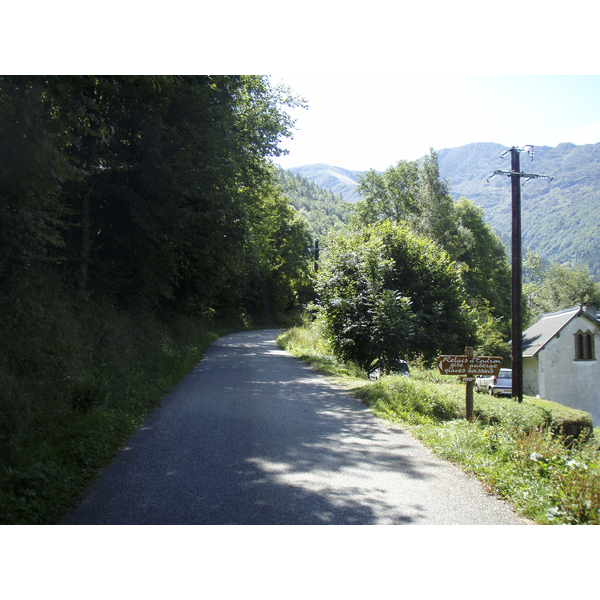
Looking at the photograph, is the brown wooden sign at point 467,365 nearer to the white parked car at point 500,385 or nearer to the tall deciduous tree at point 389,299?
the tall deciduous tree at point 389,299

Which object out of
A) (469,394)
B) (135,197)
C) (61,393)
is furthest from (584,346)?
(61,393)

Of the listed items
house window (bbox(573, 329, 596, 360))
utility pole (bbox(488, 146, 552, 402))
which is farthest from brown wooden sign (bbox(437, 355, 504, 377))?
house window (bbox(573, 329, 596, 360))

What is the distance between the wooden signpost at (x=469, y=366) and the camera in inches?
293

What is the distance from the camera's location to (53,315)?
923cm

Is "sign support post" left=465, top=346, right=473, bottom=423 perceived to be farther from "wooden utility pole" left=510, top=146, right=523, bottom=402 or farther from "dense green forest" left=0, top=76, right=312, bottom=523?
"wooden utility pole" left=510, top=146, right=523, bottom=402

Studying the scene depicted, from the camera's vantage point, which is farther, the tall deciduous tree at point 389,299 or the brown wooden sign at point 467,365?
the tall deciduous tree at point 389,299

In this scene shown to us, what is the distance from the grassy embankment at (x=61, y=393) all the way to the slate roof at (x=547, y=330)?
29816mm

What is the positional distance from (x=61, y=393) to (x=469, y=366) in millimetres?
6437

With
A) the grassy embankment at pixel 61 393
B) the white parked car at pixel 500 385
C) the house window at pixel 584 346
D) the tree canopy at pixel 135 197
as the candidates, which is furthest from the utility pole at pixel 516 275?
the house window at pixel 584 346

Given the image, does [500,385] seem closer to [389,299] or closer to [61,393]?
[389,299]

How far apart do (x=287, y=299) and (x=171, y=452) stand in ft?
155

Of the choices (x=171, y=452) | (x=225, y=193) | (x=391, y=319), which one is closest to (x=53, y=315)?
(x=171, y=452)

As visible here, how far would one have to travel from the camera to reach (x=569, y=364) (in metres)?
34.4

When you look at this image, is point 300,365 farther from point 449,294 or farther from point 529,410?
point 529,410
